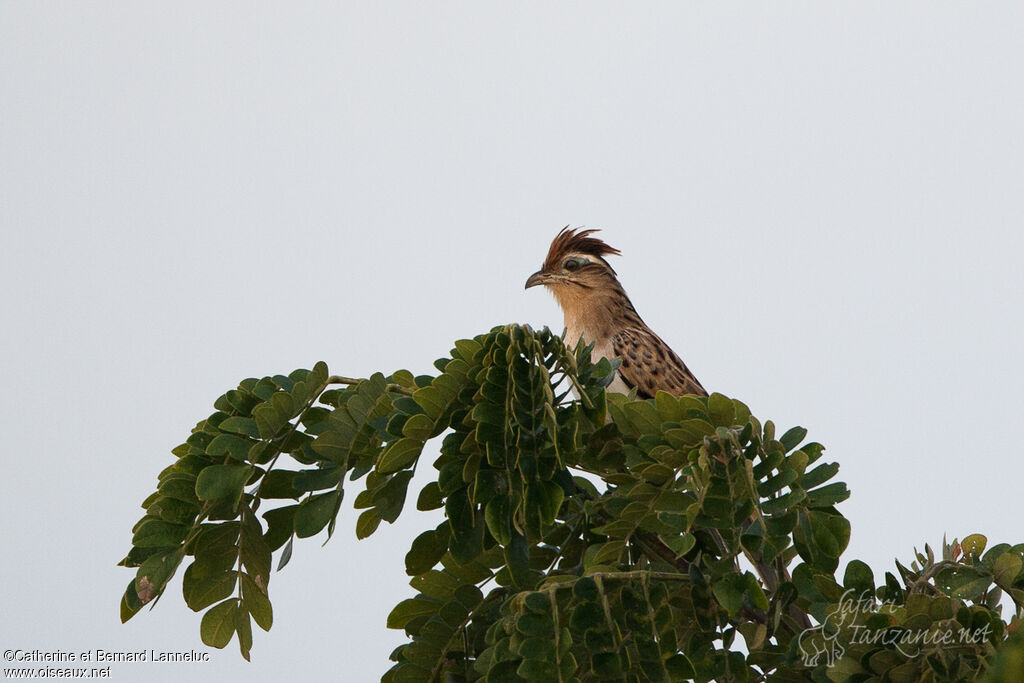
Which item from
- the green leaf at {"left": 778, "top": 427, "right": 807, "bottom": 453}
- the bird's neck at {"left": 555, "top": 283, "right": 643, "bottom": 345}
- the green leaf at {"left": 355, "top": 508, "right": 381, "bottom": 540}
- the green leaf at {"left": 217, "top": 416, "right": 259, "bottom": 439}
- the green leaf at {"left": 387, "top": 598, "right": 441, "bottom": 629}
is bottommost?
→ the green leaf at {"left": 387, "top": 598, "right": 441, "bottom": 629}

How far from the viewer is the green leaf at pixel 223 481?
3285 mm

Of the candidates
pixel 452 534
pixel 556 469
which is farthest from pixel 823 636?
pixel 452 534

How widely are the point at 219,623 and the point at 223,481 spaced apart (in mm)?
443

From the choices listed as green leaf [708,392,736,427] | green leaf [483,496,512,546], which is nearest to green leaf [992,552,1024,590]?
green leaf [708,392,736,427]

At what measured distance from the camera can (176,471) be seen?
345 centimetres

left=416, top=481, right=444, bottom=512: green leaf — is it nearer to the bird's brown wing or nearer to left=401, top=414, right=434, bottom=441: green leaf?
left=401, top=414, right=434, bottom=441: green leaf

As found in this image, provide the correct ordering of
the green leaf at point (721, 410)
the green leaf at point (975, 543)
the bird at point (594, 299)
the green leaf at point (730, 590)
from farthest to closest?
the bird at point (594, 299)
the green leaf at point (975, 543)
the green leaf at point (721, 410)
the green leaf at point (730, 590)

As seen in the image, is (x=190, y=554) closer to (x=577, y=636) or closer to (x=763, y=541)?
(x=577, y=636)

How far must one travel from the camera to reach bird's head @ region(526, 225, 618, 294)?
836 centimetres

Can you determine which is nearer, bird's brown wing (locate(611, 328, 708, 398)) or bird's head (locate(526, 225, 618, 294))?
bird's brown wing (locate(611, 328, 708, 398))

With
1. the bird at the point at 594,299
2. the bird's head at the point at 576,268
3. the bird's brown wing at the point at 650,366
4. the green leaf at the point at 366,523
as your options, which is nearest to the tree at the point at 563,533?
the green leaf at the point at 366,523

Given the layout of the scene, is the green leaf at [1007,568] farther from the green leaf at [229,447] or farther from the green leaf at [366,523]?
the green leaf at [229,447]

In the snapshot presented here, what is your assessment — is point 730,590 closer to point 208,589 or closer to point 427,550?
point 427,550

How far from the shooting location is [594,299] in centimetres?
838
